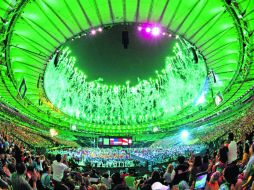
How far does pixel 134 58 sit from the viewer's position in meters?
39.1

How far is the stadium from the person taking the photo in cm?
1189

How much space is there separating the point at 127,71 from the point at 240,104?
13.6m

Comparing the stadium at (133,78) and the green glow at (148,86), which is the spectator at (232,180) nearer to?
the stadium at (133,78)

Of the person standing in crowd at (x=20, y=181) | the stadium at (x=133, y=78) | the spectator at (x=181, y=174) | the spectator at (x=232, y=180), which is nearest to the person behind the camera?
the spectator at (x=232, y=180)

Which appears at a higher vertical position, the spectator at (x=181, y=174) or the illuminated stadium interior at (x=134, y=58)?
the illuminated stadium interior at (x=134, y=58)

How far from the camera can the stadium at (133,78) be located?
11891mm

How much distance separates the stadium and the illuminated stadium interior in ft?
0.29

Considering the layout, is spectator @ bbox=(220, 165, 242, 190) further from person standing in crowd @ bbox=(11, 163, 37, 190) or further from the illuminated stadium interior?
the illuminated stadium interior

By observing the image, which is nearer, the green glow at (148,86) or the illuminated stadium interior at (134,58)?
the illuminated stadium interior at (134,58)

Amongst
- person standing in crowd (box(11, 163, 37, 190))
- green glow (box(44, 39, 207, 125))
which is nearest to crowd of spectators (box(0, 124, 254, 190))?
person standing in crowd (box(11, 163, 37, 190))

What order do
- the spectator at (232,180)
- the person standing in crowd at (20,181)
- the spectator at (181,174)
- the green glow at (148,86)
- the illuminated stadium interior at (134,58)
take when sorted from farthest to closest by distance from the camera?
the green glow at (148,86) → the illuminated stadium interior at (134,58) → the spectator at (181,174) → the person standing in crowd at (20,181) → the spectator at (232,180)

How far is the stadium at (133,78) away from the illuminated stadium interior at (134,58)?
87 mm

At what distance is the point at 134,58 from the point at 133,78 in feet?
26.2

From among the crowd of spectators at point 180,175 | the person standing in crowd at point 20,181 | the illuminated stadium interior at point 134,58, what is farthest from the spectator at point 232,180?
the illuminated stadium interior at point 134,58
